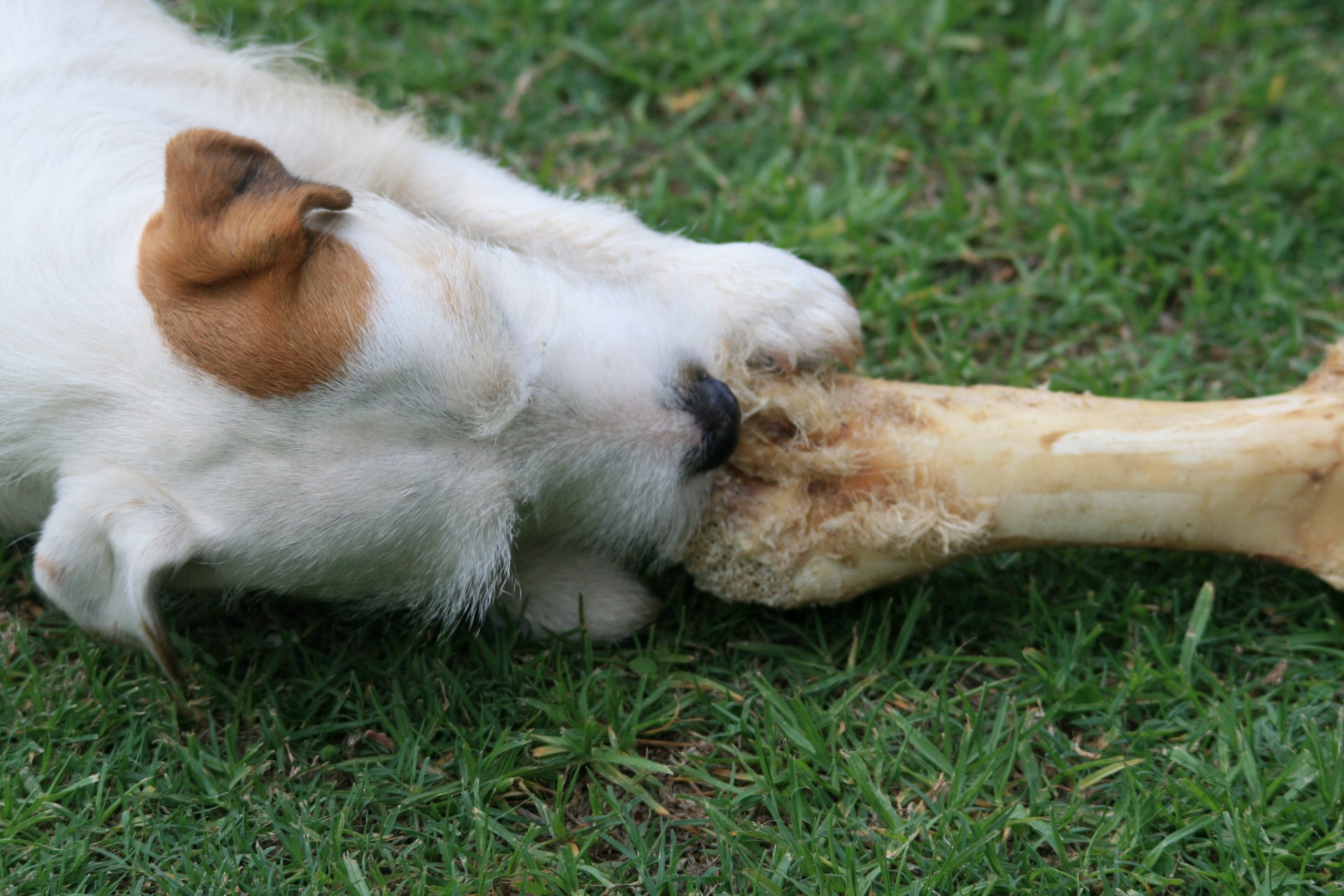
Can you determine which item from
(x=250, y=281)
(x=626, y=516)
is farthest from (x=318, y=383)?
(x=626, y=516)

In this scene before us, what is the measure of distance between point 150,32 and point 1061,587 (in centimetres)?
319

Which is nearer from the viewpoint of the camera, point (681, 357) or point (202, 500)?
point (202, 500)

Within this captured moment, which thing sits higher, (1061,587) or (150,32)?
(150,32)

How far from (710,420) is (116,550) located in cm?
137

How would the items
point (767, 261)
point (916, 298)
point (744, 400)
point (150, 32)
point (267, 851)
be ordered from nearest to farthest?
point (267, 851)
point (744, 400)
point (767, 261)
point (150, 32)
point (916, 298)

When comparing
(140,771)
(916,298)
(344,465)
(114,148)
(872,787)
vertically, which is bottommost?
(140,771)

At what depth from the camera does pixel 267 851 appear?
289 cm

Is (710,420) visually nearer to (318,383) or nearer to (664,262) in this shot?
(664,262)

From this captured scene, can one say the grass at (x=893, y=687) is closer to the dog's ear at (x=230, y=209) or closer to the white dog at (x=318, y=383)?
the white dog at (x=318, y=383)

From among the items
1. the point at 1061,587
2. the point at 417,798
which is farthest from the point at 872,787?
the point at 417,798

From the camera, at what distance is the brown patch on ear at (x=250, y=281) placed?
2.53 m

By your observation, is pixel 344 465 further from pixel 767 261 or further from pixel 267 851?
pixel 767 261

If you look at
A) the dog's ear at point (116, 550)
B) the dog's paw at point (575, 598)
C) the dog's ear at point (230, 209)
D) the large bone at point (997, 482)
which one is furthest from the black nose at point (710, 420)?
the dog's ear at point (116, 550)

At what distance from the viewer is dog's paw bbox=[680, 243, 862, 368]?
10.3 ft
